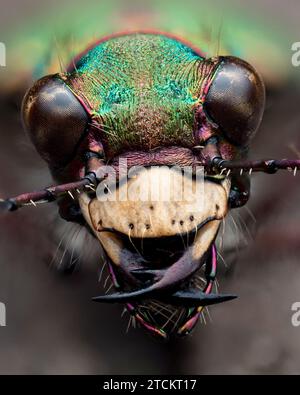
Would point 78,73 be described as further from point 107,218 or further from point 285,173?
point 285,173

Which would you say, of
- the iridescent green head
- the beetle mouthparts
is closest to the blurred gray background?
the iridescent green head

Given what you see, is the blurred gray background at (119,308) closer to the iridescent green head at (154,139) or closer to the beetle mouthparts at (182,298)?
the iridescent green head at (154,139)

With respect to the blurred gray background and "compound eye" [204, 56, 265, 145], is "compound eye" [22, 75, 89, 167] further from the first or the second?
the blurred gray background

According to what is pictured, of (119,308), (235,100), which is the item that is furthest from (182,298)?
(119,308)

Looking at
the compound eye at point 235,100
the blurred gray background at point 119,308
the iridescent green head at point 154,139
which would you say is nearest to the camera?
the iridescent green head at point 154,139

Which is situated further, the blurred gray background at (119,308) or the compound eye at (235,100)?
the blurred gray background at (119,308)

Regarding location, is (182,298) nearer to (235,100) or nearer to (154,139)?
(154,139)

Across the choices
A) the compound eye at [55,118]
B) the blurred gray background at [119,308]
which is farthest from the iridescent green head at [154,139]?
the blurred gray background at [119,308]
